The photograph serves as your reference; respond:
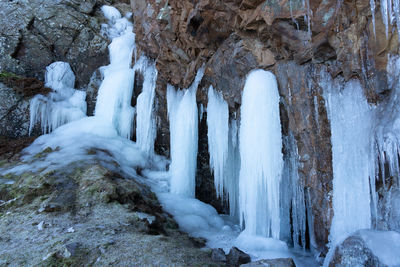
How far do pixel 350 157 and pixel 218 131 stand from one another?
Answer: 3542 mm

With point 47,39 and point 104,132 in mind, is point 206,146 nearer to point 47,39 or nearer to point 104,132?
point 104,132

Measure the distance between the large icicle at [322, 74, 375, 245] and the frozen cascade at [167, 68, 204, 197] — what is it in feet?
13.6

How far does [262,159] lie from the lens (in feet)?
19.3

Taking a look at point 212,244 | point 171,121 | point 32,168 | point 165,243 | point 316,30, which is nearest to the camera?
point 165,243

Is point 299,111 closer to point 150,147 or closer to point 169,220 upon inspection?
point 169,220

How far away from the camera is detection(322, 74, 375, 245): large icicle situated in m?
4.70

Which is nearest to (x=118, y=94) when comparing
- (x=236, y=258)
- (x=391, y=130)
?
(x=236, y=258)

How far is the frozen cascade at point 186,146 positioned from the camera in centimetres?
852

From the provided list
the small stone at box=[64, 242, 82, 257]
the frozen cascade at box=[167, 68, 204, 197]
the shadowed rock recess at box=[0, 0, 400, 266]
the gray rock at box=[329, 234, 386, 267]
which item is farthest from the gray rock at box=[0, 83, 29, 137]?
the gray rock at box=[329, 234, 386, 267]

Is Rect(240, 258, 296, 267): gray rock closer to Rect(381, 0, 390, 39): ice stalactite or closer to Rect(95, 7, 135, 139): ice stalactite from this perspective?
Rect(381, 0, 390, 39): ice stalactite

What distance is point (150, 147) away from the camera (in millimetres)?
10273

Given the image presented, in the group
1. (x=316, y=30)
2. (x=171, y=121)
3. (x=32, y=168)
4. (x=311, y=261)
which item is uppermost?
(x=316, y=30)

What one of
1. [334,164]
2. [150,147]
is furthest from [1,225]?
[334,164]

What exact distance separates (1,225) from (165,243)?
11.0 ft
